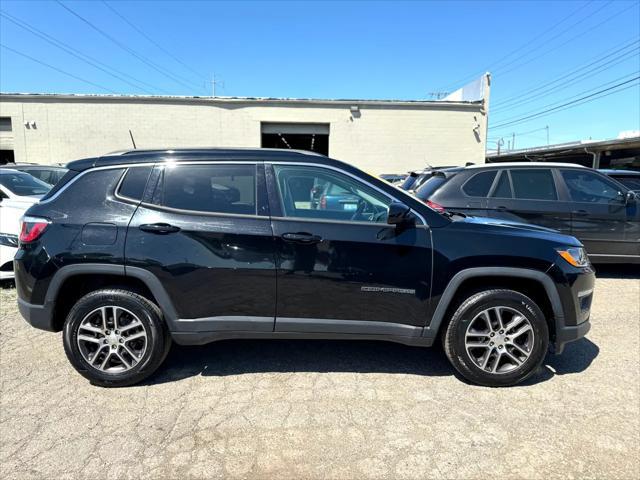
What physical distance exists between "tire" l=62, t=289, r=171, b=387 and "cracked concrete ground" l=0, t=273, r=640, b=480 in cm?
15

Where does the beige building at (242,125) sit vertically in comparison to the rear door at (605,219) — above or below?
above

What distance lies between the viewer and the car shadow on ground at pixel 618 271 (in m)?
6.97

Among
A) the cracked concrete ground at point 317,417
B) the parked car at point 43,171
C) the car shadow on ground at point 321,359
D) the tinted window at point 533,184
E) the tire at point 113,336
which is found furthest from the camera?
the parked car at point 43,171

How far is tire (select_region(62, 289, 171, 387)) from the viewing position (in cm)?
329

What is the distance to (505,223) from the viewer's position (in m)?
3.68

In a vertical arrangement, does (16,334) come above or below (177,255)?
below

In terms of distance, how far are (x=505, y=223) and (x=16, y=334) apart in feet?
16.2

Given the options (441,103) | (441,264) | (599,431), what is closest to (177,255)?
(441,264)

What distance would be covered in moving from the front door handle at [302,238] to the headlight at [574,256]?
77.0 inches

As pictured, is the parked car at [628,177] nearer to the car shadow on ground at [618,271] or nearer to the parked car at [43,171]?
the car shadow on ground at [618,271]

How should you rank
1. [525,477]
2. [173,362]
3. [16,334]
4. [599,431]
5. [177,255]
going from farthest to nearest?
[16,334], [173,362], [177,255], [599,431], [525,477]

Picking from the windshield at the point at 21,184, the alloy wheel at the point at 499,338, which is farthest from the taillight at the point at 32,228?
the windshield at the point at 21,184

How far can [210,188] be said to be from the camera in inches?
133

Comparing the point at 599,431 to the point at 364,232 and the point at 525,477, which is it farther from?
the point at 364,232
